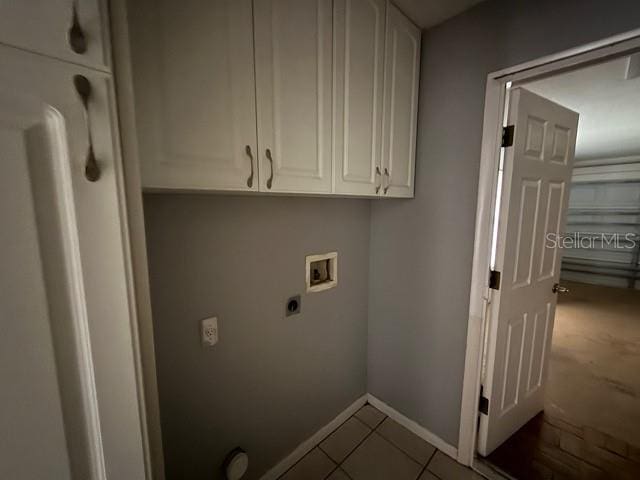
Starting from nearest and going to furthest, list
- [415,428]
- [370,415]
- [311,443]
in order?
[311,443]
[415,428]
[370,415]

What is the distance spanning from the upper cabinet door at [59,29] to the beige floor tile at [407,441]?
218 centimetres

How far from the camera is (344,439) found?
172 cm

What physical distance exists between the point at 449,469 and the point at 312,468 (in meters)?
0.78

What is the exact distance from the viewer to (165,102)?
0.71m

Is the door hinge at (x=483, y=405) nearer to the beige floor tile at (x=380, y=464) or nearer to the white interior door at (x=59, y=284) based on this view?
the beige floor tile at (x=380, y=464)

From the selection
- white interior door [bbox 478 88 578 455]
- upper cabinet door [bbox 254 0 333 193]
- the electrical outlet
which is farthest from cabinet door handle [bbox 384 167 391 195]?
the electrical outlet

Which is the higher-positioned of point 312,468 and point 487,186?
point 487,186

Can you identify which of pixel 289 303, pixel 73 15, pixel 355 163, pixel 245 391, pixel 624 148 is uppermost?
pixel 624 148

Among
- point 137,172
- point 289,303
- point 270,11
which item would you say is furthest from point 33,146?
point 289,303

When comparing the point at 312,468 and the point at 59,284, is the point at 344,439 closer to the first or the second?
the point at 312,468

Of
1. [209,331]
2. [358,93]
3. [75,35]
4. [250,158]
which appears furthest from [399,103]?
[209,331]

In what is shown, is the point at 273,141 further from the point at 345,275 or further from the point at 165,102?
the point at 345,275

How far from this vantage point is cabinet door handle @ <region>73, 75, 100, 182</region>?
0.44 metres

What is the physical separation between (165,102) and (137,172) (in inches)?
11.4
